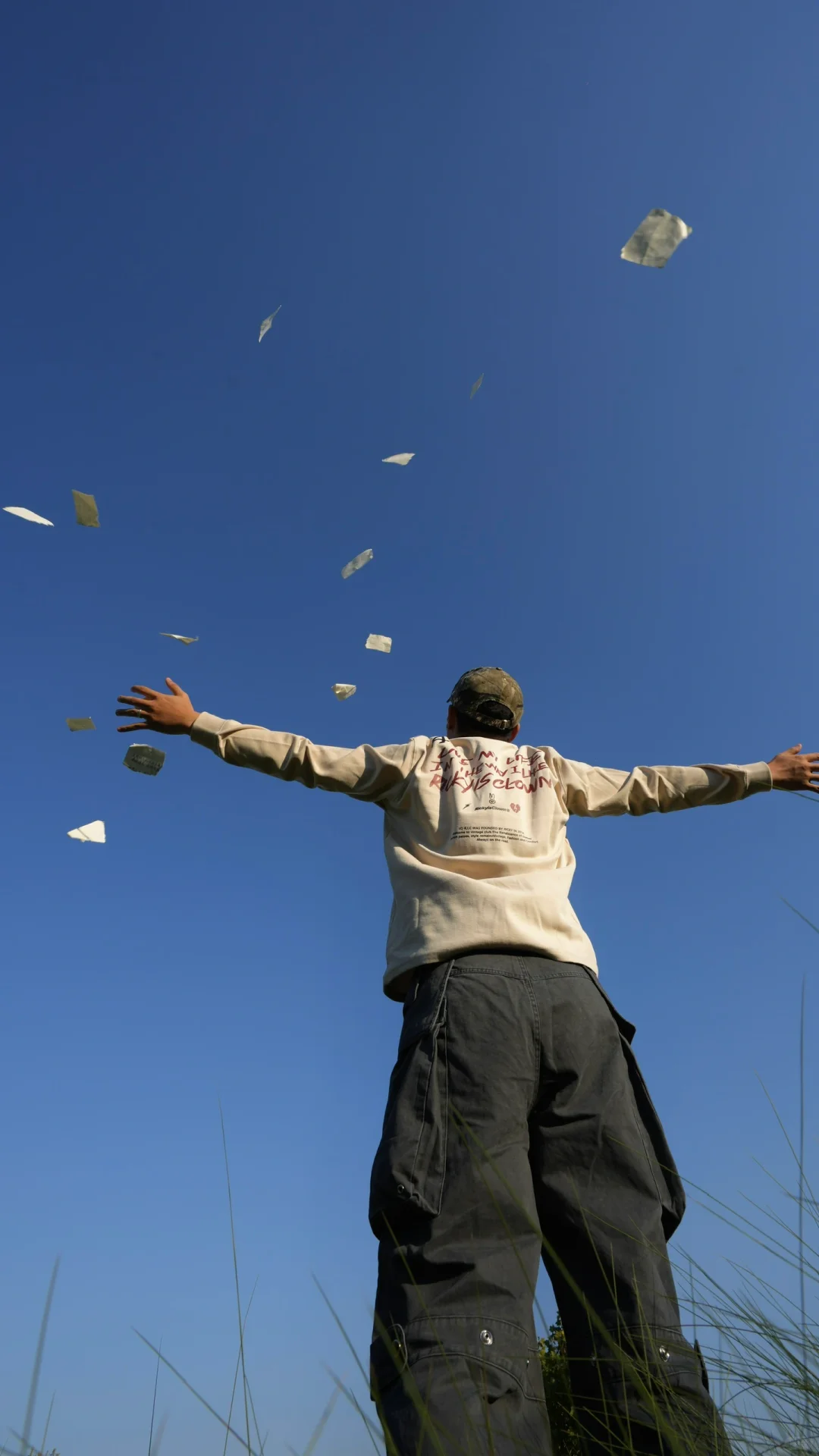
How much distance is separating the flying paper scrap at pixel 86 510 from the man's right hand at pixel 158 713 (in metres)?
1.63

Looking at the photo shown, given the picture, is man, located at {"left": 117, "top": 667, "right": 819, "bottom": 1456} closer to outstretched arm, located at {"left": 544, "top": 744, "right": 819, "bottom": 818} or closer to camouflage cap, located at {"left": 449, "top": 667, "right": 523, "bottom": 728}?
outstretched arm, located at {"left": 544, "top": 744, "right": 819, "bottom": 818}

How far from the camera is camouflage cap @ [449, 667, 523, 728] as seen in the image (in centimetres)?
324

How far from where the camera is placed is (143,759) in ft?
11.7

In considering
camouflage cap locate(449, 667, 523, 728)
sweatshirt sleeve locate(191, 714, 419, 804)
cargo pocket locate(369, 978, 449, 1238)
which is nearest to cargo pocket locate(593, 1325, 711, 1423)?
cargo pocket locate(369, 978, 449, 1238)

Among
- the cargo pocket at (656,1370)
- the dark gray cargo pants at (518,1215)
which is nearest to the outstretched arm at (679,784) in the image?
the dark gray cargo pants at (518,1215)

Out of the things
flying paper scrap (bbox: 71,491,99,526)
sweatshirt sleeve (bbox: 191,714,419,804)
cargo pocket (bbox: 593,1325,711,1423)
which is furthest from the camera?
flying paper scrap (bbox: 71,491,99,526)

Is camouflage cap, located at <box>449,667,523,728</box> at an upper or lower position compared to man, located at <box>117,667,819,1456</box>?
upper

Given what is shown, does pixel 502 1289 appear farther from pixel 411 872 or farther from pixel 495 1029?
pixel 411 872

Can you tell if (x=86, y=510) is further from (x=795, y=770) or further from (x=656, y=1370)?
(x=656, y=1370)

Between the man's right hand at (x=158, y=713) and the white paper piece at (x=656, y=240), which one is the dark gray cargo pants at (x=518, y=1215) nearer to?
the man's right hand at (x=158, y=713)

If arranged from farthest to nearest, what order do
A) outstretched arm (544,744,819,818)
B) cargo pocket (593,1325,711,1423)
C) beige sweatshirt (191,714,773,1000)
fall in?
1. outstretched arm (544,744,819,818)
2. beige sweatshirt (191,714,773,1000)
3. cargo pocket (593,1325,711,1423)

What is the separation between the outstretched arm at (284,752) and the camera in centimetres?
293

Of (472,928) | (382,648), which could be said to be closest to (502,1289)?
(472,928)

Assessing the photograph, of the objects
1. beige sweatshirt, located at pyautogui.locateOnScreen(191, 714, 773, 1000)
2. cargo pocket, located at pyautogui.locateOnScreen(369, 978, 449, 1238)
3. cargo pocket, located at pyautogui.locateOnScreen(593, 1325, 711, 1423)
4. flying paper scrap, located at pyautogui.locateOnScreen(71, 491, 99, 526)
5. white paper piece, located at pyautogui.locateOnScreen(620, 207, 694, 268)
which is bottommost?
cargo pocket, located at pyautogui.locateOnScreen(593, 1325, 711, 1423)
